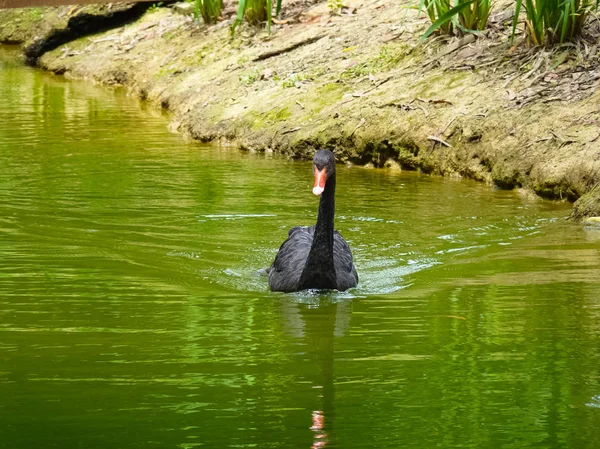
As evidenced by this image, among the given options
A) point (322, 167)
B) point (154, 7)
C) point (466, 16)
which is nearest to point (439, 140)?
point (466, 16)

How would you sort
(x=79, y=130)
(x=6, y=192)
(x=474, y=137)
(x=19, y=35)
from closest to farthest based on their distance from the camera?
(x=6, y=192) → (x=474, y=137) → (x=79, y=130) → (x=19, y=35)

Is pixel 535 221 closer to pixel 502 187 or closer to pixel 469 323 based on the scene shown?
pixel 502 187

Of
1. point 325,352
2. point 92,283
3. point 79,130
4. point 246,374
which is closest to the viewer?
point 246,374

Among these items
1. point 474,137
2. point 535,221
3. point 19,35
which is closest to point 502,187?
point 474,137

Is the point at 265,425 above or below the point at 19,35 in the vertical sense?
below

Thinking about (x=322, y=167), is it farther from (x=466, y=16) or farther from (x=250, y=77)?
(x=250, y=77)

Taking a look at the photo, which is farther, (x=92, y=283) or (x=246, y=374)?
(x=92, y=283)

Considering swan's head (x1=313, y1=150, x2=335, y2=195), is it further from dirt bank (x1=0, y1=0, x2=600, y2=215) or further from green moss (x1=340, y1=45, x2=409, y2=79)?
green moss (x1=340, y1=45, x2=409, y2=79)

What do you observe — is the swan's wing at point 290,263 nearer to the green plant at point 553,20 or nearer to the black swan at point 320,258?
the black swan at point 320,258

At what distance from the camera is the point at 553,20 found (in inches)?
496

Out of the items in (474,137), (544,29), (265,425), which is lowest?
(265,425)

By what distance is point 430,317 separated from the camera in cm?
709

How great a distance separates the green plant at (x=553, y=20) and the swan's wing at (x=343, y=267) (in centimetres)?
470

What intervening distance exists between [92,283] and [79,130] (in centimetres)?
786
